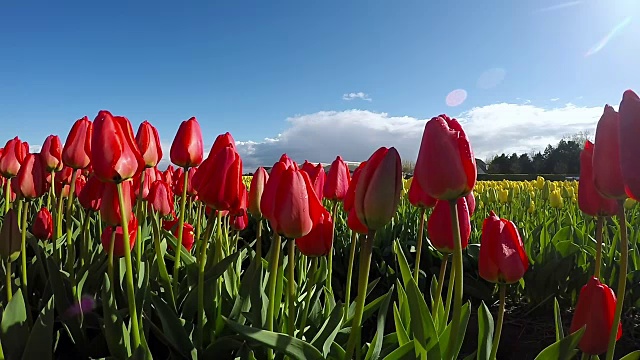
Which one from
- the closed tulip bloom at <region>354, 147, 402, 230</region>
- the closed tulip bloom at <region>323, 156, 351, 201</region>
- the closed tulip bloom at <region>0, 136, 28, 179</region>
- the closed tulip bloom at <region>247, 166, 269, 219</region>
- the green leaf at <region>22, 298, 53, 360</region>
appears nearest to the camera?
the closed tulip bloom at <region>354, 147, 402, 230</region>

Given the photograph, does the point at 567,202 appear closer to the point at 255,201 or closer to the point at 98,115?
the point at 255,201

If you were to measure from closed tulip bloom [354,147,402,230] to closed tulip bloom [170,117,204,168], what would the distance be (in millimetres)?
906

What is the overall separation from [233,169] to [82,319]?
0.87 m

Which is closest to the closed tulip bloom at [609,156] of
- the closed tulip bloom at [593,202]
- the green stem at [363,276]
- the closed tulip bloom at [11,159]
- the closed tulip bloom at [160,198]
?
the closed tulip bloom at [593,202]

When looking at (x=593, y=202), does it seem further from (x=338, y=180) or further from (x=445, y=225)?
(x=338, y=180)

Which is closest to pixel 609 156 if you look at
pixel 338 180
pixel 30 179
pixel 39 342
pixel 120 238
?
pixel 338 180

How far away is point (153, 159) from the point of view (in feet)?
5.36

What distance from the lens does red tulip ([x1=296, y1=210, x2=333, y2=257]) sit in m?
1.36

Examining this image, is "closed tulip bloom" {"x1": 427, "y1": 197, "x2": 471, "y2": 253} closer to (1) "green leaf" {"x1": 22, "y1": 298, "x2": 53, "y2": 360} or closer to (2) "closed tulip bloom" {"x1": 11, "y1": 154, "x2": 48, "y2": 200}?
(1) "green leaf" {"x1": 22, "y1": 298, "x2": 53, "y2": 360}

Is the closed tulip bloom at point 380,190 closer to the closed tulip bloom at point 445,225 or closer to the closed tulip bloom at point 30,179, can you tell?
the closed tulip bloom at point 445,225

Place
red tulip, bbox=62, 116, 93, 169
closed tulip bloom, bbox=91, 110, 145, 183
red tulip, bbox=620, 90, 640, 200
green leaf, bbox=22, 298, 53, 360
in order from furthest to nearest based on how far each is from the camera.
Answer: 1. red tulip, bbox=62, 116, 93, 169
2. green leaf, bbox=22, 298, 53, 360
3. closed tulip bloom, bbox=91, 110, 145, 183
4. red tulip, bbox=620, 90, 640, 200

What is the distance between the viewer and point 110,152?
47.3 inches

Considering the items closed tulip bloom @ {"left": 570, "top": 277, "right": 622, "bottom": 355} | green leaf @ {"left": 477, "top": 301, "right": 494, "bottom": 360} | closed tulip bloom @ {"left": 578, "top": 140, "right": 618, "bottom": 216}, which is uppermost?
closed tulip bloom @ {"left": 578, "top": 140, "right": 618, "bottom": 216}

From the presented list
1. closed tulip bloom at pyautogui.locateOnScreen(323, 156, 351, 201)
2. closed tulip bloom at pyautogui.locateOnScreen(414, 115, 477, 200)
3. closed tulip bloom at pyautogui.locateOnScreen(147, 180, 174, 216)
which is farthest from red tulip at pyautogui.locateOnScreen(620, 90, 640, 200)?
closed tulip bloom at pyautogui.locateOnScreen(147, 180, 174, 216)
